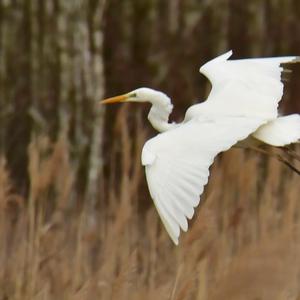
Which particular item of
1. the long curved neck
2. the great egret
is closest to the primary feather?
the great egret

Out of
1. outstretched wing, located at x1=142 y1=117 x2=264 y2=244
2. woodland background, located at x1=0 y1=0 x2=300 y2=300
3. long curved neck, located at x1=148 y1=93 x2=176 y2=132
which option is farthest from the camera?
long curved neck, located at x1=148 y1=93 x2=176 y2=132

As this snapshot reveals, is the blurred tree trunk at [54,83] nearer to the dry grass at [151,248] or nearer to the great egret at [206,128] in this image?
the dry grass at [151,248]

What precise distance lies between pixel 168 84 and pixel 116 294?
651 centimetres

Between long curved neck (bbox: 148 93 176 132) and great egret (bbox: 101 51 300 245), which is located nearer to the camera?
great egret (bbox: 101 51 300 245)

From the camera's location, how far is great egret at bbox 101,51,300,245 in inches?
153

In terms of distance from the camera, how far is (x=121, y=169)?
7.68 m

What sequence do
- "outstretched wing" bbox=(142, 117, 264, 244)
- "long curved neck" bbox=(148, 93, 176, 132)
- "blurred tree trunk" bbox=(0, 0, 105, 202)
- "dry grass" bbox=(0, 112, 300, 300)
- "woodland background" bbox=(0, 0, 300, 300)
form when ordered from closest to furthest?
"dry grass" bbox=(0, 112, 300, 300), "outstretched wing" bbox=(142, 117, 264, 244), "woodland background" bbox=(0, 0, 300, 300), "long curved neck" bbox=(148, 93, 176, 132), "blurred tree trunk" bbox=(0, 0, 105, 202)

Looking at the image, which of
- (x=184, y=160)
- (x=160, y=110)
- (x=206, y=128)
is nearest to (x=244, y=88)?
(x=160, y=110)

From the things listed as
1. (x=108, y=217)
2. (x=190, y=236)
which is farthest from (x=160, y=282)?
(x=190, y=236)

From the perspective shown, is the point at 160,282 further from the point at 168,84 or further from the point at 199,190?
the point at 168,84

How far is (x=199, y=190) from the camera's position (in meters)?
3.85

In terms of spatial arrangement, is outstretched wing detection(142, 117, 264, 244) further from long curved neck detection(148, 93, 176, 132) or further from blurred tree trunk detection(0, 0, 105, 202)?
blurred tree trunk detection(0, 0, 105, 202)

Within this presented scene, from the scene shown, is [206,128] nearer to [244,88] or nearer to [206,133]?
[206,133]

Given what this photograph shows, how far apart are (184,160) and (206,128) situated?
12.2 inches
